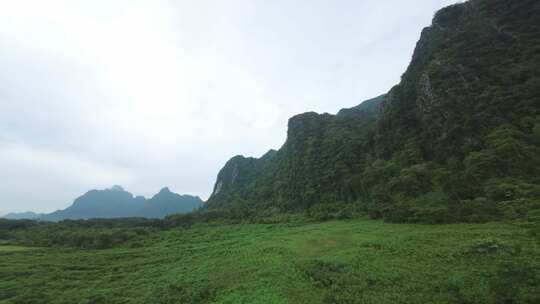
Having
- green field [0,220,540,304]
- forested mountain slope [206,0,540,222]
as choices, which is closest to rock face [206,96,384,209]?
forested mountain slope [206,0,540,222]

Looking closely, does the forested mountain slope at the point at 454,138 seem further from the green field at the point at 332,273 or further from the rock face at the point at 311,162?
the green field at the point at 332,273

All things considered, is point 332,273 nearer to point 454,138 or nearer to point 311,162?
point 454,138

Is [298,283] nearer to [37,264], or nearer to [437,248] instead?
[437,248]

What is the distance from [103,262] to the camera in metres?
28.9

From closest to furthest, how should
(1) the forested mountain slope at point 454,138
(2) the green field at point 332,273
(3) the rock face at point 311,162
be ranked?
1. (2) the green field at point 332,273
2. (1) the forested mountain slope at point 454,138
3. (3) the rock face at point 311,162

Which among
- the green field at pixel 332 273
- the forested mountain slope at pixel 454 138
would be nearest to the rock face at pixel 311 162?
the forested mountain slope at pixel 454 138

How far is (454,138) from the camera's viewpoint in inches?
1379

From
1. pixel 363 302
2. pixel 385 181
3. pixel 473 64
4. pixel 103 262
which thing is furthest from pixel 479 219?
pixel 103 262

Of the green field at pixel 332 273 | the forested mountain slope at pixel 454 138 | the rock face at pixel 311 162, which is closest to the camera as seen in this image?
the green field at pixel 332 273

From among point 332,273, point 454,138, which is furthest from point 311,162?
point 332,273

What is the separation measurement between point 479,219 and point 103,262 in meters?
35.2

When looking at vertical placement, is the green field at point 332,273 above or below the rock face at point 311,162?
below

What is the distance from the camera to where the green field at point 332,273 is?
35.3 feet

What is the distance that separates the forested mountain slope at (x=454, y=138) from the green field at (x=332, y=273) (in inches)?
237
